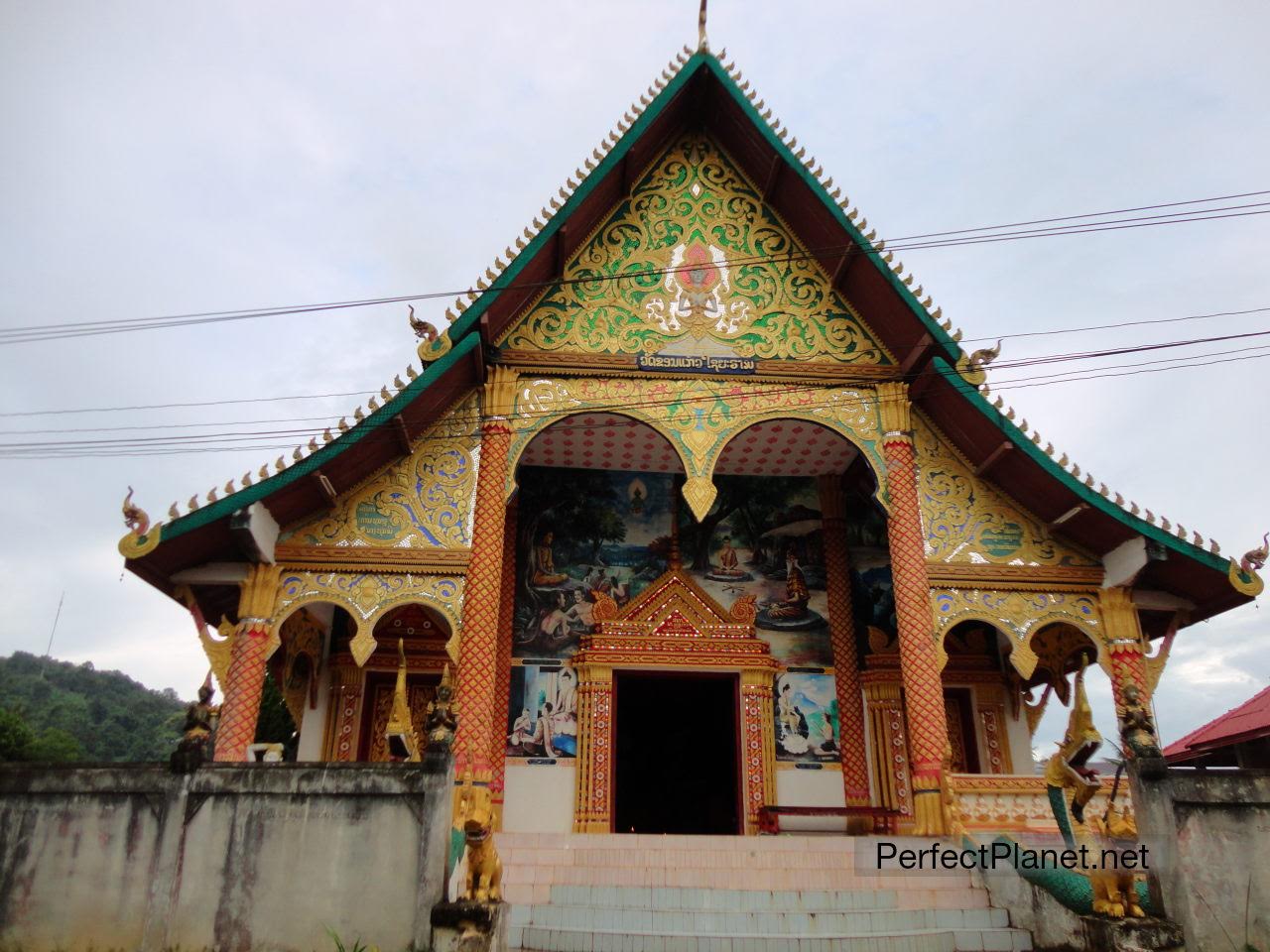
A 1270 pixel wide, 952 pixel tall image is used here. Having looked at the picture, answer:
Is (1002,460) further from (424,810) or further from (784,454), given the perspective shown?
(424,810)

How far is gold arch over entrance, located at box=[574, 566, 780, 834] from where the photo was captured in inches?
400

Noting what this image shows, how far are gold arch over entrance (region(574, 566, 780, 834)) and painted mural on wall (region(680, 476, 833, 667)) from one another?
0.29 metres

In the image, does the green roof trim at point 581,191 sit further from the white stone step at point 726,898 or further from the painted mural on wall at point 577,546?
the white stone step at point 726,898

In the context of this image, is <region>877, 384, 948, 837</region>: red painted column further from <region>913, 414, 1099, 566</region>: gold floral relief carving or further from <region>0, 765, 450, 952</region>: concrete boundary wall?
<region>0, 765, 450, 952</region>: concrete boundary wall

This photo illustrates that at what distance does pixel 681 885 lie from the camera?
23.0ft

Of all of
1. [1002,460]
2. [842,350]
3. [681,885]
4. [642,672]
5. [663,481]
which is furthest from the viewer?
[663,481]

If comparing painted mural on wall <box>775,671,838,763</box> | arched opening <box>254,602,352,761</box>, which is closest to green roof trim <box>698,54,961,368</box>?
painted mural on wall <box>775,671,838,763</box>

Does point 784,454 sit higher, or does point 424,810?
point 784,454

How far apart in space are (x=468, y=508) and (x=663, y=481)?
360 centimetres

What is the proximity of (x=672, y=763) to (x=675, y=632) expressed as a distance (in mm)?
4664

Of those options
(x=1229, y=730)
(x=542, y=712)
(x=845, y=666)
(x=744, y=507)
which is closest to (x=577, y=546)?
(x=542, y=712)

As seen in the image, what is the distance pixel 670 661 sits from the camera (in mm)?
10773

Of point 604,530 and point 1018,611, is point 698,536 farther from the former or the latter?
point 1018,611

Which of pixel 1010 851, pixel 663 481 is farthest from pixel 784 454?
pixel 1010 851
